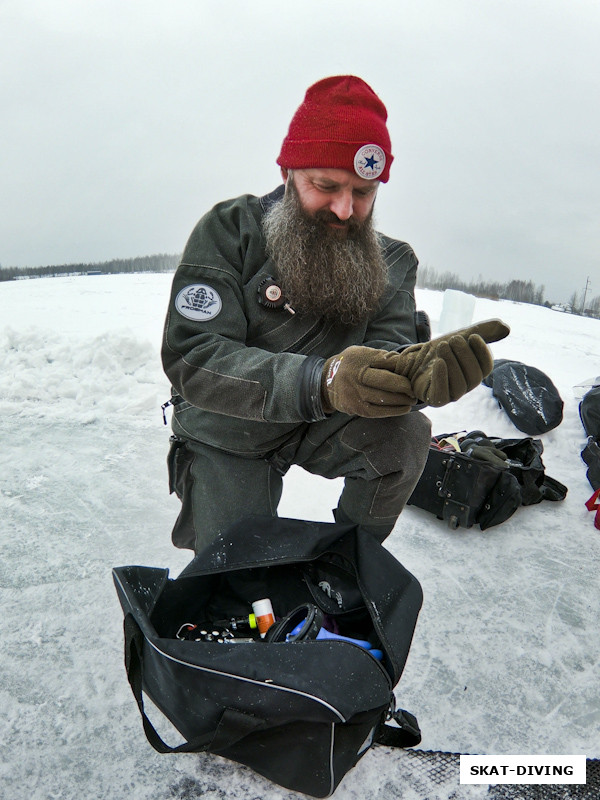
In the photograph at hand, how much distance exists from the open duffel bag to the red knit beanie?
107 centimetres

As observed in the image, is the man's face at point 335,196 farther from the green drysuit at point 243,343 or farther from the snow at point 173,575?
the snow at point 173,575

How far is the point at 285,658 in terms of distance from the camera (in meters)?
1.14

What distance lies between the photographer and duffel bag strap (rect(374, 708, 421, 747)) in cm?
129

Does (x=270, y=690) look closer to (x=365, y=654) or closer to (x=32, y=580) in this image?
(x=365, y=654)

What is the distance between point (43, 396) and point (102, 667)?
96.7 inches

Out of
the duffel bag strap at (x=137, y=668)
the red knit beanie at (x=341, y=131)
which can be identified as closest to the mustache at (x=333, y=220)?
the red knit beanie at (x=341, y=131)

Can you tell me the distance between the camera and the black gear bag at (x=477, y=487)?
95.7 inches

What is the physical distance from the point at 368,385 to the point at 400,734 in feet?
2.67

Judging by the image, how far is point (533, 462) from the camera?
106 inches

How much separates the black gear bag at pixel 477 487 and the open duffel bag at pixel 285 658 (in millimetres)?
1077

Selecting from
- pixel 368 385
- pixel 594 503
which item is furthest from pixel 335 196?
pixel 594 503

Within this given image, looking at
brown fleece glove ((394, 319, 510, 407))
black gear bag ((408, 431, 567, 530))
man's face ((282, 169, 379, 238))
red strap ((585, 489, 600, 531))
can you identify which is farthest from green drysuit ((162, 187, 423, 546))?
red strap ((585, 489, 600, 531))

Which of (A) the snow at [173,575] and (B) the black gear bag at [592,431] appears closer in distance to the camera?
(A) the snow at [173,575]

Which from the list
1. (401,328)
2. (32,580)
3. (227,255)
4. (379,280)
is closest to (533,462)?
(401,328)
